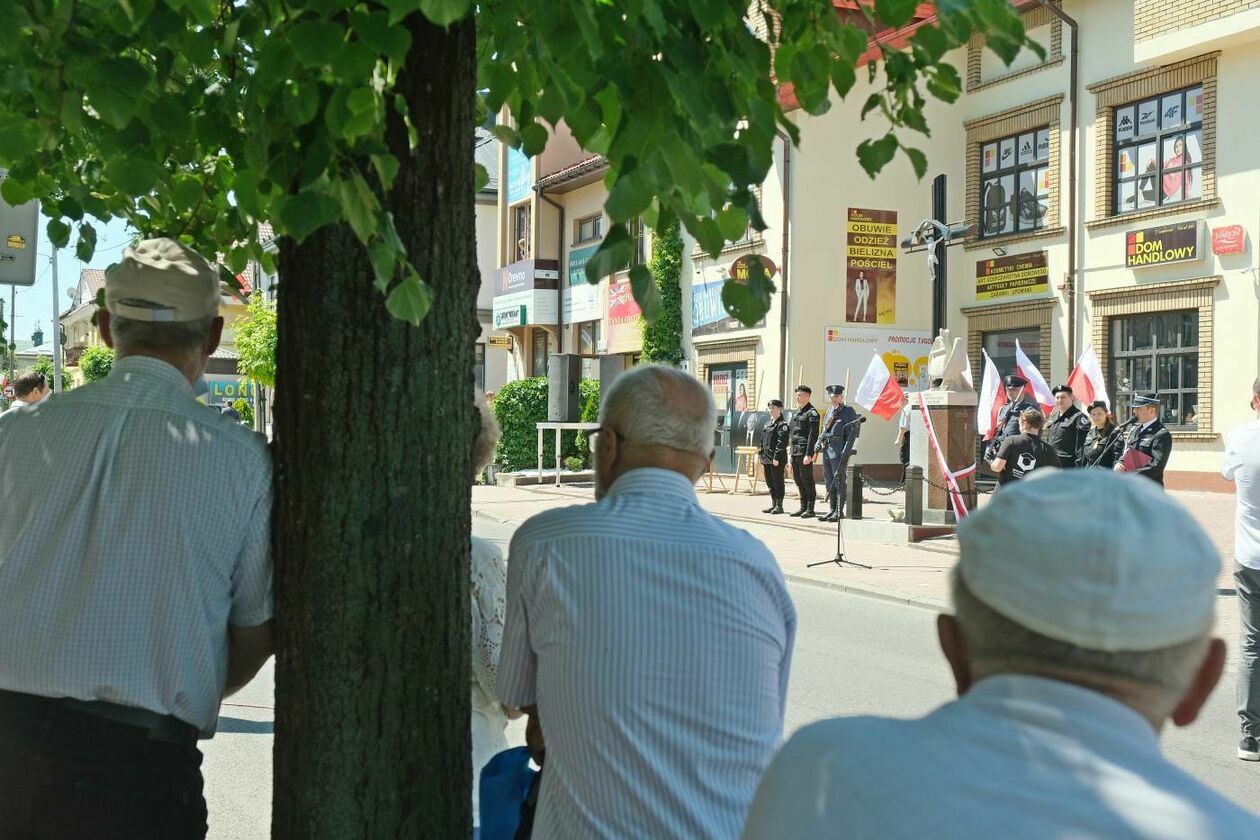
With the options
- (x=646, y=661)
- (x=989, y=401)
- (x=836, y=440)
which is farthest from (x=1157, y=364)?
(x=646, y=661)

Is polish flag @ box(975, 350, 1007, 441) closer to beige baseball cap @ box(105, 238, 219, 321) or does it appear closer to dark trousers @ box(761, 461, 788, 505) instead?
dark trousers @ box(761, 461, 788, 505)

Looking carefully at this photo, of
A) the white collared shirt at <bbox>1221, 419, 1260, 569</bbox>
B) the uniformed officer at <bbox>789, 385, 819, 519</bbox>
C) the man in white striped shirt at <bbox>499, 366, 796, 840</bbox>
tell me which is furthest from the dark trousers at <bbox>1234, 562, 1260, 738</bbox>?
the uniformed officer at <bbox>789, 385, 819, 519</bbox>

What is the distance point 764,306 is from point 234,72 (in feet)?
4.56

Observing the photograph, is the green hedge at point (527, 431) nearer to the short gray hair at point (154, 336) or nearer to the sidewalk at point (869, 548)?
the sidewalk at point (869, 548)

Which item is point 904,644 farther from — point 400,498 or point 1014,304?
point 1014,304

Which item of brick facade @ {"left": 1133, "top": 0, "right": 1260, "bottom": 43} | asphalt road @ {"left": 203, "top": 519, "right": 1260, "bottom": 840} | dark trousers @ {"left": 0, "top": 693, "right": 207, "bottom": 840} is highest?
brick facade @ {"left": 1133, "top": 0, "right": 1260, "bottom": 43}

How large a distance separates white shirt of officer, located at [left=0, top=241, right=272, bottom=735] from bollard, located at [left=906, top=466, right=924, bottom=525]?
45.2 feet

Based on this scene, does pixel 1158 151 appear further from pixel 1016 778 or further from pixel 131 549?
pixel 1016 778

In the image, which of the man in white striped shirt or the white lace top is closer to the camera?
the man in white striped shirt

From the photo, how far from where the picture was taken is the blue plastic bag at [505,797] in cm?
250

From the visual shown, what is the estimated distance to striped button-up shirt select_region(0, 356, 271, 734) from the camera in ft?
7.32

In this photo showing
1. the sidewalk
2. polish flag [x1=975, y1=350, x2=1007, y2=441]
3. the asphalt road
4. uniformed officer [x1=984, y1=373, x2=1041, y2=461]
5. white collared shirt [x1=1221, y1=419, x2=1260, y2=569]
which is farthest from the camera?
polish flag [x1=975, y1=350, x2=1007, y2=441]

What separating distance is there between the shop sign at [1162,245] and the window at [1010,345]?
2492 millimetres

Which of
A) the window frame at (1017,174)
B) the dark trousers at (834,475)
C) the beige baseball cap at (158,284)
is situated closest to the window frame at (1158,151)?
the window frame at (1017,174)
